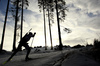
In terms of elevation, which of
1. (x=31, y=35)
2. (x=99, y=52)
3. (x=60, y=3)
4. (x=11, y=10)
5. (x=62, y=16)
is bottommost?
(x=99, y=52)

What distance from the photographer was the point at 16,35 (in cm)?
1399

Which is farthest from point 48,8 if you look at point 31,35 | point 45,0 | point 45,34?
point 31,35

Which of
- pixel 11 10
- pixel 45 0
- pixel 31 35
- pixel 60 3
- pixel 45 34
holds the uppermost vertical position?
pixel 45 0

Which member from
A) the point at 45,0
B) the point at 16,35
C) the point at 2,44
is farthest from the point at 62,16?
the point at 2,44

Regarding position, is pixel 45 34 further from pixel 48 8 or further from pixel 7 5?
pixel 7 5

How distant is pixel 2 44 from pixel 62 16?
976 cm

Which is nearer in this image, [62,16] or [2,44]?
[2,44]

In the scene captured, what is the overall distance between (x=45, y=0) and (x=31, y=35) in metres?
15.8

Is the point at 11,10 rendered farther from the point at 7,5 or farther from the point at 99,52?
the point at 99,52

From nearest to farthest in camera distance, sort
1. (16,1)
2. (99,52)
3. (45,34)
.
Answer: (99,52) < (16,1) < (45,34)

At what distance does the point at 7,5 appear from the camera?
40.1ft

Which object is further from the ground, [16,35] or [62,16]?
[62,16]

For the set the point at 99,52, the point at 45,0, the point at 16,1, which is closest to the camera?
the point at 99,52

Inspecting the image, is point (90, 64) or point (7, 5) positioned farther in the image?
point (7, 5)
